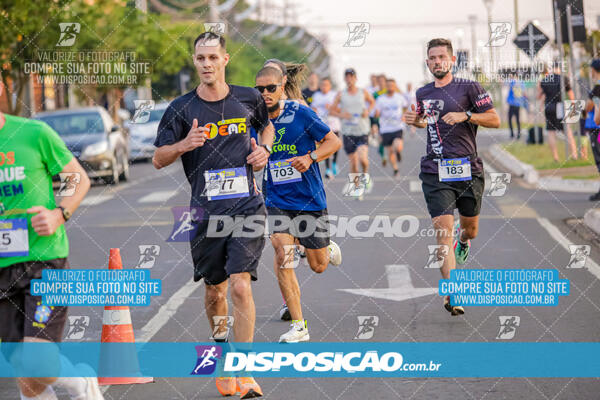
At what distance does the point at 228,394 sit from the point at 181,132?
5.34 feet

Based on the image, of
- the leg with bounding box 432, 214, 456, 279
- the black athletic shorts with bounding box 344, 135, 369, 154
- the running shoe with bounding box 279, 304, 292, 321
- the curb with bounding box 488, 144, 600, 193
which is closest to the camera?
the running shoe with bounding box 279, 304, 292, 321

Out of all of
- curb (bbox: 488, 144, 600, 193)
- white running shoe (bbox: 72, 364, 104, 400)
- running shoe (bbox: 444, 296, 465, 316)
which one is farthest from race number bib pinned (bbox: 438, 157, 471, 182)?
curb (bbox: 488, 144, 600, 193)

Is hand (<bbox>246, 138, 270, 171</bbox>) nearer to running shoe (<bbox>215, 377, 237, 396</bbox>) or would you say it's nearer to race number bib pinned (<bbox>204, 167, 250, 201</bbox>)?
race number bib pinned (<bbox>204, 167, 250, 201</bbox>)

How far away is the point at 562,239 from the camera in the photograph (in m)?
13.4

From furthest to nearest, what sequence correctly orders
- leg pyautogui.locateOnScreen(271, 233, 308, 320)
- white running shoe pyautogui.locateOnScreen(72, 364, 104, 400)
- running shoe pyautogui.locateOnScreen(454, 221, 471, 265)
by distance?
running shoe pyautogui.locateOnScreen(454, 221, 471, 265)
leg pyautogui.locateOnScreen(271, 233, 308, 320)
white running shoe pyautogui.locateOnScreen(72, 364, 104, 400)

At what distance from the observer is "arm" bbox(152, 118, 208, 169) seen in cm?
667

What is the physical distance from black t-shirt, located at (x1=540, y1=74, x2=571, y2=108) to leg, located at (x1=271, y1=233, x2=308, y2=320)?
14433mm

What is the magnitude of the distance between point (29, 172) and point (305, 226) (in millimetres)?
3146

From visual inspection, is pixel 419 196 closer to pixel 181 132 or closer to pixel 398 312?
pixel 398 312

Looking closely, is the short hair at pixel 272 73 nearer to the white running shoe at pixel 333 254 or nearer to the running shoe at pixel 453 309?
the white running shoe at pixel 333 254

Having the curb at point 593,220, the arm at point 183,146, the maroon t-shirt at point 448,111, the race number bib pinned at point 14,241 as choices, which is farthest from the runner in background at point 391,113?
the race number bib pinned at point 14,241

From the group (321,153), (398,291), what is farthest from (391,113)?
(321,153)

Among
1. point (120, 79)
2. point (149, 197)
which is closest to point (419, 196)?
point (149, 197)

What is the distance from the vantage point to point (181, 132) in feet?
22.8
